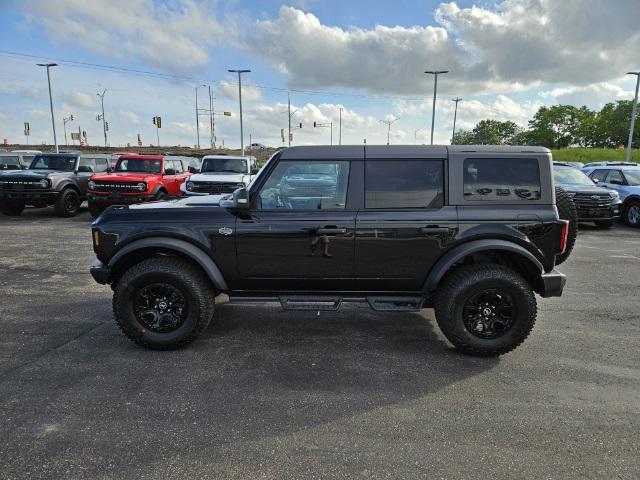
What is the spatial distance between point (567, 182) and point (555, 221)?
10.0 metres

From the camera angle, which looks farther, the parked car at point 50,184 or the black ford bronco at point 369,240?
the parked car at point 50,184

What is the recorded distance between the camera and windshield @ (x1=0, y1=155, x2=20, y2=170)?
17812mm

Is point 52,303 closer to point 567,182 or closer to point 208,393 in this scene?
point 208,393

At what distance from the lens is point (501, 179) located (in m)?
3.92

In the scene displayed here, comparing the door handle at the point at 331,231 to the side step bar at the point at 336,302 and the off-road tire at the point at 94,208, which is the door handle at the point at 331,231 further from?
the off-road tire at the point at 94,208

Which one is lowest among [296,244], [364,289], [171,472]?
[171,472]

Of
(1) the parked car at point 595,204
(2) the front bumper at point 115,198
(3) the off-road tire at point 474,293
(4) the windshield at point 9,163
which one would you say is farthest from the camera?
(4) the windshield at point 9,163

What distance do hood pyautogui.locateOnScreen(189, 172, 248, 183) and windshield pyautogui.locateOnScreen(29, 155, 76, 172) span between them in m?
4.20

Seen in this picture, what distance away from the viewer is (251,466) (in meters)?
2.54

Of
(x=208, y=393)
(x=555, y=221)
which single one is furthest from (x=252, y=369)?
(x=555, y=221)

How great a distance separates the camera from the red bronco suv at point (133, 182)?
12.0m

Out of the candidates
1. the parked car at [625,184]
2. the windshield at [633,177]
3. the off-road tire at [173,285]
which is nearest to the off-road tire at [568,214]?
the off-road tire at [173,285]

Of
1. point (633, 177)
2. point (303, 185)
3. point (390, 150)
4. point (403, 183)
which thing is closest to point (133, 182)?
point (303, 185)

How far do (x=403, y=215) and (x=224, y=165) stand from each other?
1115 centimetres
